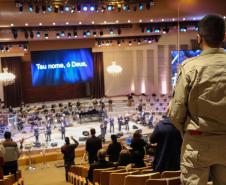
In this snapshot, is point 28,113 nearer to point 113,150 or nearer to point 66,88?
Result: point 66,88

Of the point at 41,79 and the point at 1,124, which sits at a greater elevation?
the point at 41,79

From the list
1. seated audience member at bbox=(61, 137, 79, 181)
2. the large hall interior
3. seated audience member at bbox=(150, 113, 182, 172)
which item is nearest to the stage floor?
the large hall interior

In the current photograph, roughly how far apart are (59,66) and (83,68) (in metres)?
1.65

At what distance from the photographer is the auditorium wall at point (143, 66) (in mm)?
22156

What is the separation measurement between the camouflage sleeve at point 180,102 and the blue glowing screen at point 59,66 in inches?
819

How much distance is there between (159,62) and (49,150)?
11240 millimetres

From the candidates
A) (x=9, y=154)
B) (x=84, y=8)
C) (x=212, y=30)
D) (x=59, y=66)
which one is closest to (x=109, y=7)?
(x=84, y=8)

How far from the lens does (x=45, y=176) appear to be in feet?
34.4

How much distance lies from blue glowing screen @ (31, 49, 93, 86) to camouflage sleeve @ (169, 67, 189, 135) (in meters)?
20.8

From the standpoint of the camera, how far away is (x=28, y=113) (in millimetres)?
18609

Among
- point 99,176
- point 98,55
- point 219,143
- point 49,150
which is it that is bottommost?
point 49,150

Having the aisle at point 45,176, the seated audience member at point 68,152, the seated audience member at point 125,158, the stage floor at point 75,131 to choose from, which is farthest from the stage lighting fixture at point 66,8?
the seated audience member at point 125,158

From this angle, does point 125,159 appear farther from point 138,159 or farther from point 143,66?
point 143,66

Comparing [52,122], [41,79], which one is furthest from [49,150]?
[41,79]
